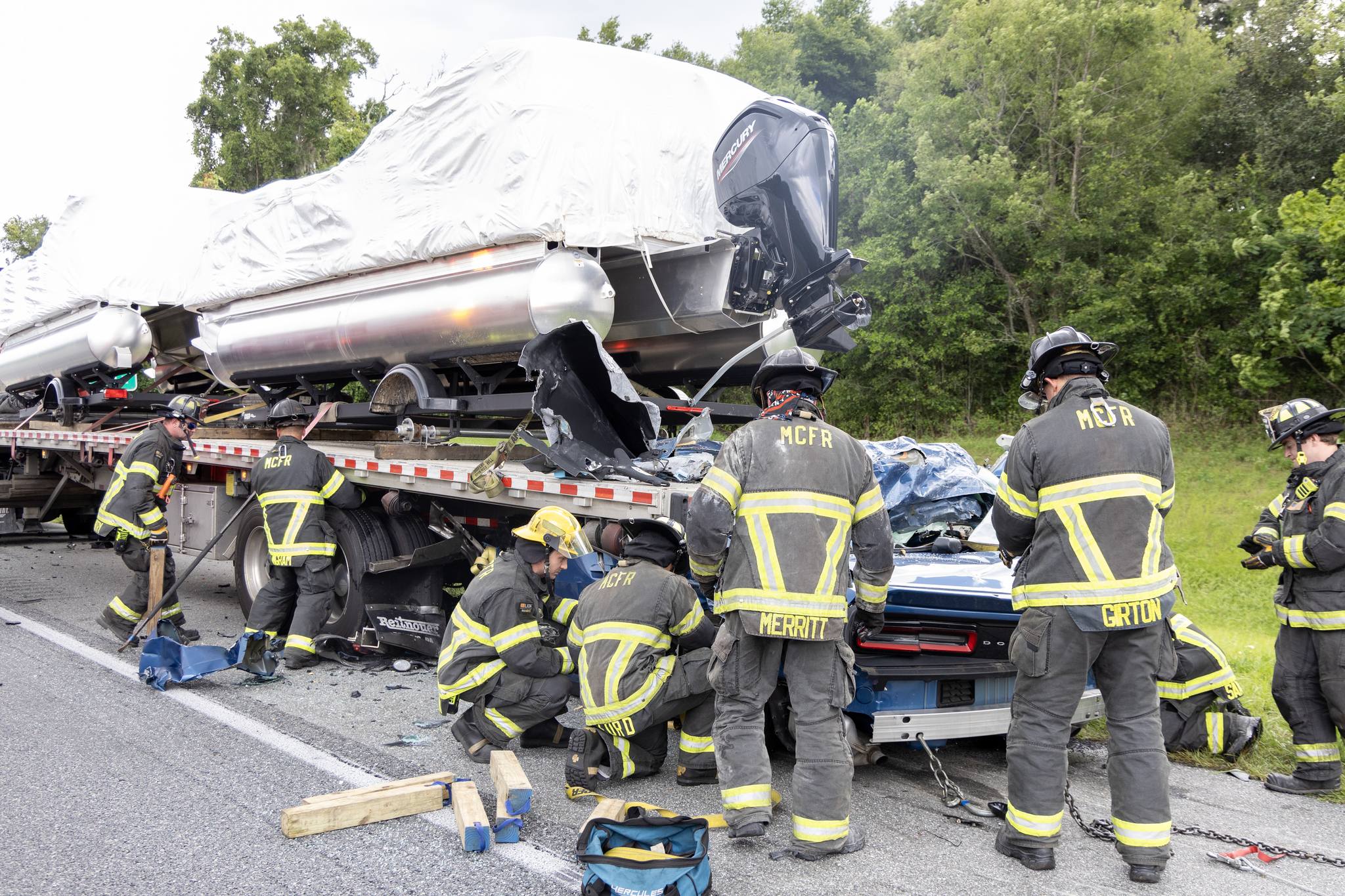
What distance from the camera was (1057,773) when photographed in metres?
3.31

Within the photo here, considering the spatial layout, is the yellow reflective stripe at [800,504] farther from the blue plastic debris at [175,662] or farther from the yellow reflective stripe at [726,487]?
the blue plastic debris at [175,662]

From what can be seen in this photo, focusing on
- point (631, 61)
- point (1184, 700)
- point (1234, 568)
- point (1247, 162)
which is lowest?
point (1234, 568)

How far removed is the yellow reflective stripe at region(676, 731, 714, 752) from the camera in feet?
13.5

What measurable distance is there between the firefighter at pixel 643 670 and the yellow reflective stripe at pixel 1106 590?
147cm

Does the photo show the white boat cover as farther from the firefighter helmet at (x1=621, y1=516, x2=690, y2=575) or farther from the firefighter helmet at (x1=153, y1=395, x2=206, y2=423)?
the firefighter helmet at (x1=621, y1=516, x2=690, y2=575)

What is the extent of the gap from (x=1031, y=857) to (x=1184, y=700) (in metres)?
1.62

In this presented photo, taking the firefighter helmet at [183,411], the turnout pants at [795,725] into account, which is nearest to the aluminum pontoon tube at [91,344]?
the firefighter helmet at [183,411]

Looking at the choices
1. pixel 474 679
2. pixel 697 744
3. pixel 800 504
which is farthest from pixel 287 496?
pixel 800 504

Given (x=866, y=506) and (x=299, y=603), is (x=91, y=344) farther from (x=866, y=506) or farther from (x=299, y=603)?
(x=866, y=506)

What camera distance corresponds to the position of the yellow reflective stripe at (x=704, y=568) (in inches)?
144

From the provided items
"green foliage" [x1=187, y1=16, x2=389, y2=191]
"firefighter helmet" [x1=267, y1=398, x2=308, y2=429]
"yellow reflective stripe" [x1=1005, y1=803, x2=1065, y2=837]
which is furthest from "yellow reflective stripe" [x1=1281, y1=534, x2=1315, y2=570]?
"green foliage" [x1=187, y1=16, x2=389, y2=191]

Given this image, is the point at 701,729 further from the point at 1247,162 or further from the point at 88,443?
the point at 1247,162

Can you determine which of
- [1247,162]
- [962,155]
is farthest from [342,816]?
[1247,162]

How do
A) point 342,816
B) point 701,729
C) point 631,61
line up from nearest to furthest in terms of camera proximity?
1. point 342,816
2. point 701,729
3. point 631,61
